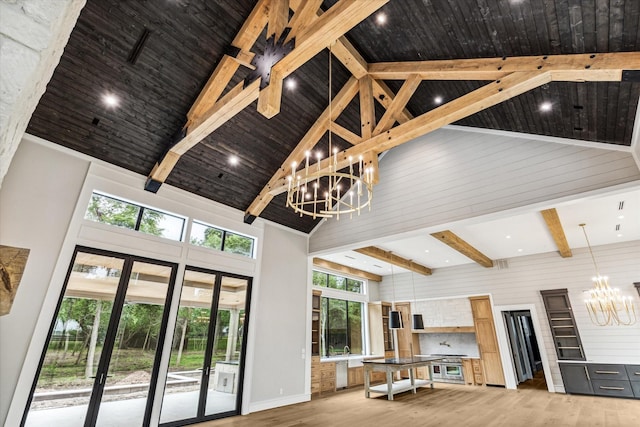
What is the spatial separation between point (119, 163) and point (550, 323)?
10927 millimetres

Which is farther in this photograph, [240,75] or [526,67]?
[240,75]

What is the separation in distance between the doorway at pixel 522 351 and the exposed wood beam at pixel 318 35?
9487 millimetres

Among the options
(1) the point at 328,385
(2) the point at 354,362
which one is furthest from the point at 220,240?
(2) the point at 354,362

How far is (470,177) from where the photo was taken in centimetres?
577

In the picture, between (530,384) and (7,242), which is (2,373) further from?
(530,384)

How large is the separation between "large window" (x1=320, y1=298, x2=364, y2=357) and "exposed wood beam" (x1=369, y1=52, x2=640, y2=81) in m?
7.07

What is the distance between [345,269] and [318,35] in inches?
318

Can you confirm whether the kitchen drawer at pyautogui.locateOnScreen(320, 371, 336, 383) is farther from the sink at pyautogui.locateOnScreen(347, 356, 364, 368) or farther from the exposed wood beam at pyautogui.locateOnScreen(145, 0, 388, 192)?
the exposed wood beam at pyautogui.locateOnScreen(145, 0, 388, 192)

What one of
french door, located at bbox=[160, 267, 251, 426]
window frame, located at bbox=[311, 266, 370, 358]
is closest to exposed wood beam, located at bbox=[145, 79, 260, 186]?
french door, located at bbox=[160, 267, 251, 426]

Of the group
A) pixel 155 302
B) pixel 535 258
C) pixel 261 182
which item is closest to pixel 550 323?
pixel 535 258

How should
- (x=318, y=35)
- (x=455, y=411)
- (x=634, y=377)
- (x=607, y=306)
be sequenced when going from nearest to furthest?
1. (x=318, y=35)
2. (x=455, y=411)
3. (x=634, y=377)
4. (x=607, y=306)

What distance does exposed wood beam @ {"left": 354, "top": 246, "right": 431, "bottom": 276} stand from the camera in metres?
8.39

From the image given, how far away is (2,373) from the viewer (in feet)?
12.5

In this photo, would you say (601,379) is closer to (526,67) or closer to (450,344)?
(450,344)
